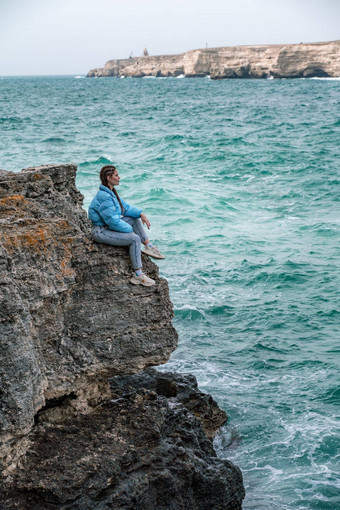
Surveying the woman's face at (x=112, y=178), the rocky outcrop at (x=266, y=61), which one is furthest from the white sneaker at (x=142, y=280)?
the rocky outcrop at (x=266, y=61)

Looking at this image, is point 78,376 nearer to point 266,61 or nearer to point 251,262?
point 251,262

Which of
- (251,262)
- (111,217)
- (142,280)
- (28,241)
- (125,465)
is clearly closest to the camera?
(125,465)

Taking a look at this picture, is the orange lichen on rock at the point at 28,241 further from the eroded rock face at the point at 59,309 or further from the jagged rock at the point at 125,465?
the jagged rock at the point at 125,465

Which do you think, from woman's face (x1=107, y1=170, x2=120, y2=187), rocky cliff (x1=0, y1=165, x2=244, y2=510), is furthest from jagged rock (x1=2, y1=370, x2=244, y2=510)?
woman's face (x1=107, y1=170, x2=120, y2=187)

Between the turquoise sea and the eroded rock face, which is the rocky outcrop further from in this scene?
the eroded rock face

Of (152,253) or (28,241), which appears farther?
(152,253)

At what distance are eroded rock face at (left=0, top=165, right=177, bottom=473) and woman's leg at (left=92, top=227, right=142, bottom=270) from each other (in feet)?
0.39

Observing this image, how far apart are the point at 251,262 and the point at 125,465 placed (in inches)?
465

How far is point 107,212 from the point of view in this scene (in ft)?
23.1

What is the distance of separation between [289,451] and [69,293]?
439 centimetres

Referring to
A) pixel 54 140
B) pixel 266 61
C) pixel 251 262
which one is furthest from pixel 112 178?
pixel 266 61

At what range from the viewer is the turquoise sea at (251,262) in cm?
919

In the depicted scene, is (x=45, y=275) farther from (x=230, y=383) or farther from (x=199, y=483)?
(x=230, y=383)

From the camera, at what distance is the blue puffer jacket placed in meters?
7.02
